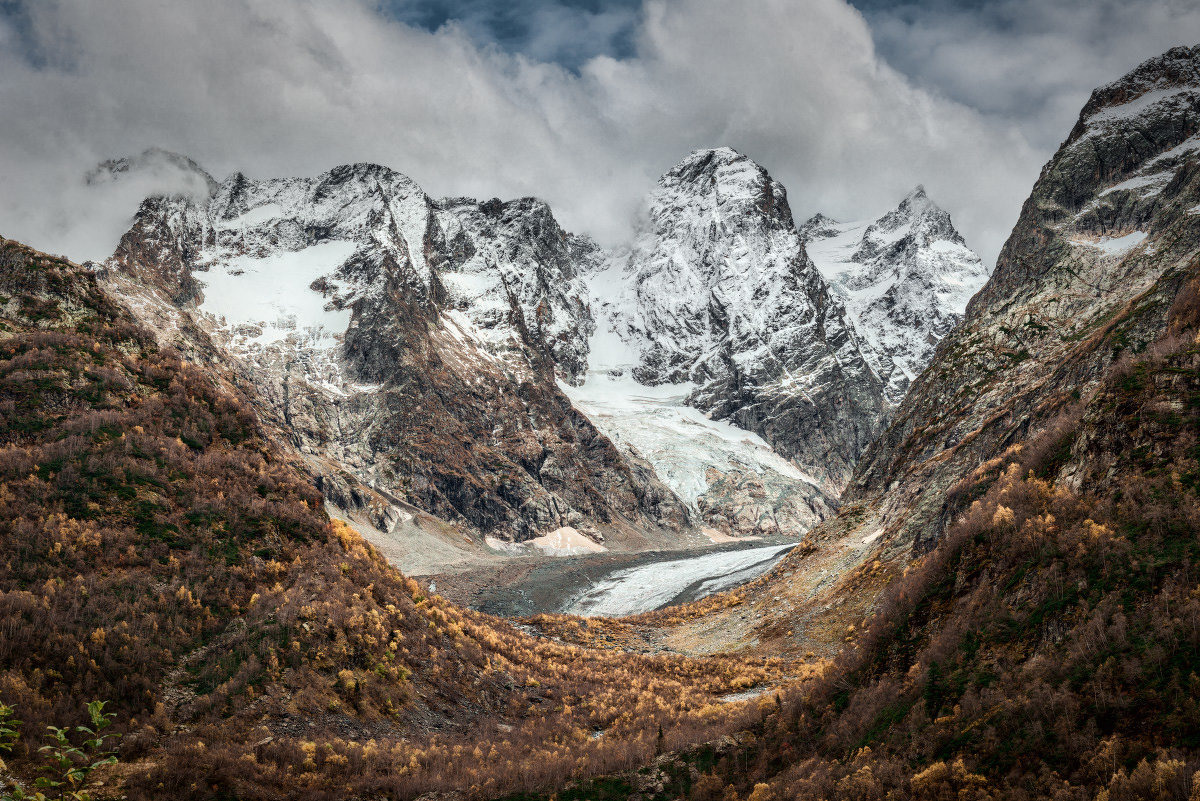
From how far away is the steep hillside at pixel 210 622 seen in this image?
14.2m

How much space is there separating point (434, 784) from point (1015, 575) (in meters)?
13.5

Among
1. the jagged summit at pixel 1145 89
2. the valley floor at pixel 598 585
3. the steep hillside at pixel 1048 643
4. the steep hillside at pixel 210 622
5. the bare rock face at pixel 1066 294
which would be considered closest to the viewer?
the steep hillside at pixel 1048 643

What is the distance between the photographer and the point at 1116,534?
11578 mm

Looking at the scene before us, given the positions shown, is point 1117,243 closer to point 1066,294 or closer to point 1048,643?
point 1066,294

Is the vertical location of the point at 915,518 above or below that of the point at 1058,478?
below

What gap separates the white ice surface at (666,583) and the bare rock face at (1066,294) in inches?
806

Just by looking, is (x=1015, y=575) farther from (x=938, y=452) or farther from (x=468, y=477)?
(x=468, y=477)

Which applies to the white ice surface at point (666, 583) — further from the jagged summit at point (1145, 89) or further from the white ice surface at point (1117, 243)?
the jagged summit at point (1145, 89)

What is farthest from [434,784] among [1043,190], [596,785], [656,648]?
[1043,190]

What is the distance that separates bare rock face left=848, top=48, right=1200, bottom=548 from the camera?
3545cm

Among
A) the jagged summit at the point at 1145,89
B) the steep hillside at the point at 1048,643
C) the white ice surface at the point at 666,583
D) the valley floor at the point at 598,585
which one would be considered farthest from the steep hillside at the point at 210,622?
the jagged summit at the point at 1145,89

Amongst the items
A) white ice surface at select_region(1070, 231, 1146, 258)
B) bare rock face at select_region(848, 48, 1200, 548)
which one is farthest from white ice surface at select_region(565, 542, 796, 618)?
white ice surface at select_region(1070, 231, 1146, 258)

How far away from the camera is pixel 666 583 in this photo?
287ft

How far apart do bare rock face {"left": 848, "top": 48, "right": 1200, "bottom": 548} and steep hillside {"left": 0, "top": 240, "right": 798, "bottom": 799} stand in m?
22.7
